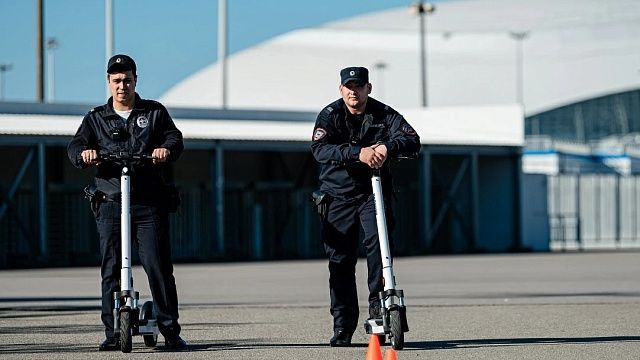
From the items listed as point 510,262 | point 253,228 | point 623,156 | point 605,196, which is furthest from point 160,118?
point 623,156

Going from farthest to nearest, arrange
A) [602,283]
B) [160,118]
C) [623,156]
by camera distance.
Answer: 1. [623,156]
2. [602,283]
3. [160,118]

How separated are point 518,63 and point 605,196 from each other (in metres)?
53.9

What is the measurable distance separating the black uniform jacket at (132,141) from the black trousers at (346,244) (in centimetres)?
112

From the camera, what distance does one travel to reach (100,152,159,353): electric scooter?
355 inches

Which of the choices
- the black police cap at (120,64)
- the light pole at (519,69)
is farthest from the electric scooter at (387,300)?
the light pole at (519,69)

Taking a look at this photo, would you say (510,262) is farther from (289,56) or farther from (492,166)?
(289,56)

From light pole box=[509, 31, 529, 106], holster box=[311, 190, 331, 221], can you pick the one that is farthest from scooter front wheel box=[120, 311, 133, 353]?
light pole box=[509, 31, 529, 106]

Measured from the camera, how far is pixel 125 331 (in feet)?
29.5

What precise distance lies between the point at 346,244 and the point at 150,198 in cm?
130

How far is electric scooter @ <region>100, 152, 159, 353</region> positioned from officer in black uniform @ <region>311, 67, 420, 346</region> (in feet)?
3.86

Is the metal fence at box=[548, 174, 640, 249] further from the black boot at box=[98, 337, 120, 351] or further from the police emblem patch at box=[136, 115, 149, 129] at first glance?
the black boot at box=[98, 337, 120, 351]

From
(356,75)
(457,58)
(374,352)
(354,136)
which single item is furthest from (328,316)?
(457,58)

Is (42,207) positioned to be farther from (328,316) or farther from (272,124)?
(328,316)

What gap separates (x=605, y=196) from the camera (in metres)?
46.0
